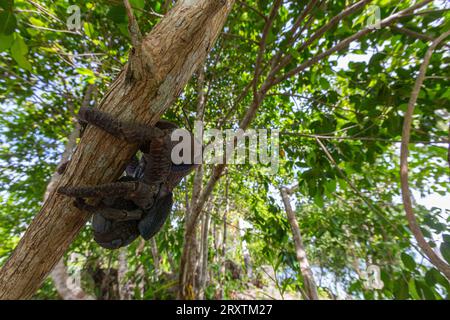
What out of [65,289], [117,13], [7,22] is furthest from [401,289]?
[7,22]

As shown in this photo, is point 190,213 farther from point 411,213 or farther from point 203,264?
point 411,213

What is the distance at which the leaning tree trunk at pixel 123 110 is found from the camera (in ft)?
3.78

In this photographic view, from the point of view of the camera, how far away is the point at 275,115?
13.7 feet

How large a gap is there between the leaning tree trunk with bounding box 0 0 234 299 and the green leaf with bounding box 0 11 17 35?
98 centimetres

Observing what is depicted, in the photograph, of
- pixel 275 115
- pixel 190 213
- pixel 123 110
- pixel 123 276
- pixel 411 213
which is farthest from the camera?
pixel 123 276

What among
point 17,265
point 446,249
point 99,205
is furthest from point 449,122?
point 17,265

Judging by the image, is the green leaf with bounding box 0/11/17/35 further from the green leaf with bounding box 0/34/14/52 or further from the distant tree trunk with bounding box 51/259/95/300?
the distant tree trunk with bounding box 51/259/95/300

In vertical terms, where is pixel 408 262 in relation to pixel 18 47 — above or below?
below

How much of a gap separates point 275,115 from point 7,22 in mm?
3488

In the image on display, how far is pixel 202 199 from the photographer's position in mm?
2811

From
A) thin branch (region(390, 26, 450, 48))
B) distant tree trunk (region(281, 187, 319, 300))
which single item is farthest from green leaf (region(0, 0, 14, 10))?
distant tree trunk (region(281, 187, 319, 300))

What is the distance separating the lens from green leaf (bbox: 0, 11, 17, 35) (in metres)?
1.52

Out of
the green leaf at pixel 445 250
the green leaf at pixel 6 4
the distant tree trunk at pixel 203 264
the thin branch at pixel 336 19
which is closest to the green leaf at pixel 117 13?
the green leaf at pixel 6 4
